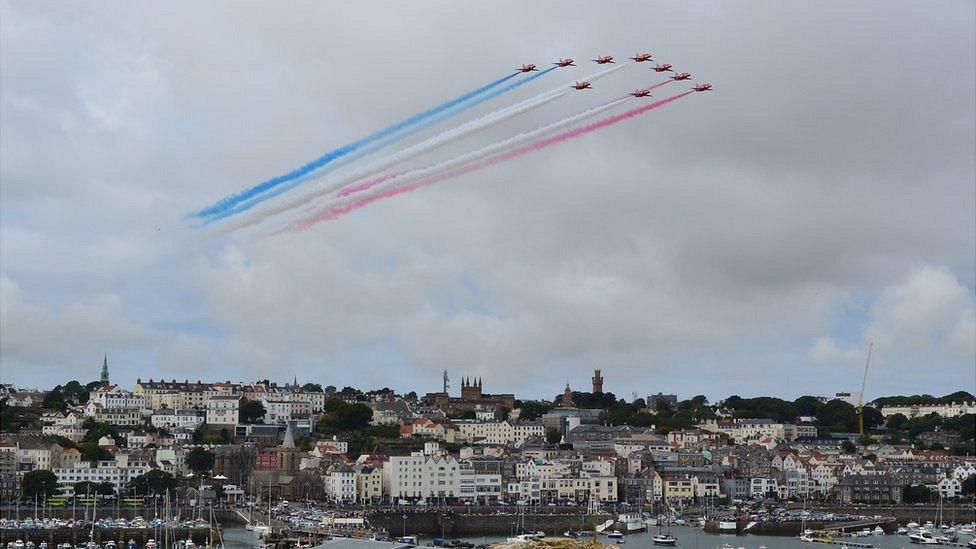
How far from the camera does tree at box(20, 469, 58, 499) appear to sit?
8050 cm

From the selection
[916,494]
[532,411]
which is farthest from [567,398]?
[916,494]

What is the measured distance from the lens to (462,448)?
334 feet

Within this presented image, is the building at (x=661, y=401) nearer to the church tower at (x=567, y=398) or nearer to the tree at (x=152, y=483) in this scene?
the church tower at (x=567, y=398)

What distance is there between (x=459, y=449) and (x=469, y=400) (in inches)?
1130

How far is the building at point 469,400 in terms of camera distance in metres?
129

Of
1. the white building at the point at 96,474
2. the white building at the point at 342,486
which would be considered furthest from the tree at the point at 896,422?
the white building at the point at 96,474

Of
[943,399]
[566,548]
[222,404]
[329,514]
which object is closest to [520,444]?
[222,404]

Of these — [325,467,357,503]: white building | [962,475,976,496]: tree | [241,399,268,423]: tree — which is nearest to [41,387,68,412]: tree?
[241,399,268,423]: tree

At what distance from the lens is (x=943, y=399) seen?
13812 cm

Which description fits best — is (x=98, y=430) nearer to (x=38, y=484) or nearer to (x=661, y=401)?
(x=38, y=484)

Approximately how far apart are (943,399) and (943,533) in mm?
67324

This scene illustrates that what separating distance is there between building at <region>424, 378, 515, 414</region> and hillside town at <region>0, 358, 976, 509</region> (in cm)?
22

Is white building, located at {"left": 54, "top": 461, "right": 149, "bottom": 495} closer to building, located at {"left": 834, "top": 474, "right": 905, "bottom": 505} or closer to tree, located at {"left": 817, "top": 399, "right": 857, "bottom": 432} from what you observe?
building, located at {"left": 834, "top": 474, "right": 905, "bottom": 505}

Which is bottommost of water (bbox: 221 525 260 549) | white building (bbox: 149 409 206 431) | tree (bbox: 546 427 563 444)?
water (bbox: 221 525 260 549)
